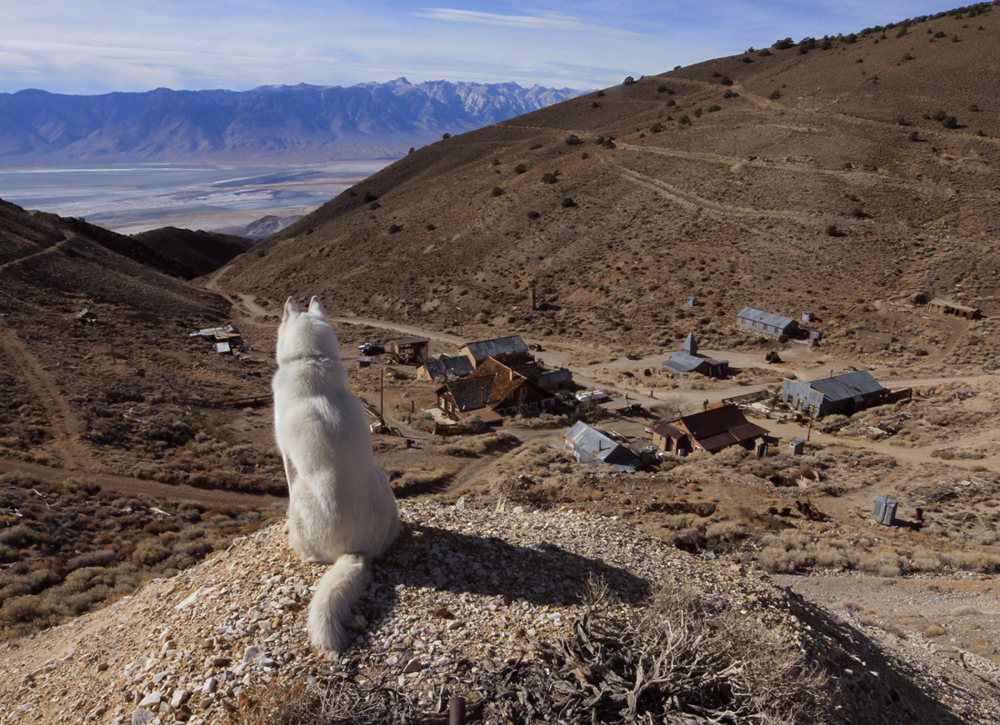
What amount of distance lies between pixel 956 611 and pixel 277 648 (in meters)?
13.6

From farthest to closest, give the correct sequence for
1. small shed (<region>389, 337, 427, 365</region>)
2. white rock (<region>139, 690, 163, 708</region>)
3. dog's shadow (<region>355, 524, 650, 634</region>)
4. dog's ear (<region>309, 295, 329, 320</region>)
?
small shed (<region>389, 337, 427, 365</region>)
dog's ear (<region>309, 295, 329, 320</region>)
dog's shadow (<region>355, 524, 650, 634</region>)
white rock (<region>139, 690, 163, 708</region>)

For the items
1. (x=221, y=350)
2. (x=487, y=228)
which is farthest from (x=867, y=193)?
(x=221, y=350)

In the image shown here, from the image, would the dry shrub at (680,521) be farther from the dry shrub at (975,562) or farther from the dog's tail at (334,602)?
the dog's tail at (334,602)

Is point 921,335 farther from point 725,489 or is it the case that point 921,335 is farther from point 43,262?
point 43,262

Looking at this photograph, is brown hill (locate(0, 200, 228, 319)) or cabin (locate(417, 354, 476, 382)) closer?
cabin (locate(417, 354, 476, 382))

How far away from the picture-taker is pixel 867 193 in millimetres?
58500

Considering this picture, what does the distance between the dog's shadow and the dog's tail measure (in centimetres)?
18

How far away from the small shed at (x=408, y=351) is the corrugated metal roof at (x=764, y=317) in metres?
27.6

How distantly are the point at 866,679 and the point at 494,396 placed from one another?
29253 mm

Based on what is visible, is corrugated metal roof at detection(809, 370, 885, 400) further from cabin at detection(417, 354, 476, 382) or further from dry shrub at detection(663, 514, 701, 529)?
cabin at detection(417, 354, 476, 382)

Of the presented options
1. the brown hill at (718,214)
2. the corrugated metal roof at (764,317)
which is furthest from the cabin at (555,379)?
the corrugated metal roof at (764,317)

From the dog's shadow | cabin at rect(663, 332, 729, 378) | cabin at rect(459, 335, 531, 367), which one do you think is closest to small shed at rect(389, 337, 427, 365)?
cabin at rect(459, 335, 531, 367)

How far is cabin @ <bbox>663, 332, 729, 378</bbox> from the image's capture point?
41250 millimetres

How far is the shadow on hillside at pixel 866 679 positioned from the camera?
639 cm
